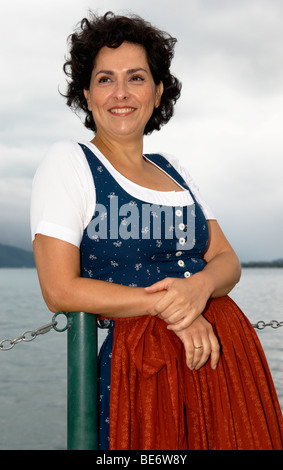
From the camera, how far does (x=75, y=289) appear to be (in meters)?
1.40

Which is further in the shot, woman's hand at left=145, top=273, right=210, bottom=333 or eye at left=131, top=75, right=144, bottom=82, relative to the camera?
eye at left=131, top=75, right=144, bottom=82

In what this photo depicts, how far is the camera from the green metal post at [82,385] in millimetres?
1424

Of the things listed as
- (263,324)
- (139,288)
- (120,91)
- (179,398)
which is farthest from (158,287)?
(263,324)

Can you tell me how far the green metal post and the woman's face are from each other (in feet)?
2.26

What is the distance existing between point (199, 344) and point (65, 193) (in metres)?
0.56

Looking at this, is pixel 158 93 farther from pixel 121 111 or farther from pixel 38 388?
pixel 38 388

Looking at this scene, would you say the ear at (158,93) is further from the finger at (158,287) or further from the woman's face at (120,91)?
the finger at (158,287)

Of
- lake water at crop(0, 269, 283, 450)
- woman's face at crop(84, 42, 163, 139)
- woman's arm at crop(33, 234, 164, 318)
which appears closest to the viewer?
woman's arm at crop(33, 234, 164, 318)

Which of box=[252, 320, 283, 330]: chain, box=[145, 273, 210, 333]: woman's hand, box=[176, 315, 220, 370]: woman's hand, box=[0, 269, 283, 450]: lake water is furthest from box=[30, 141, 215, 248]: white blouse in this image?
box=[0, 269, 283, 450]: lake water

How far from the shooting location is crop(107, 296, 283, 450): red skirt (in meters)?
1.42

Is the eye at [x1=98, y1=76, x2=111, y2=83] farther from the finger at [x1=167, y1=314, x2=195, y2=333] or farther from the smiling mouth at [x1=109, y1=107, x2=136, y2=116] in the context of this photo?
the finger at [x1=167, y1=314, x2=195, y2=333]

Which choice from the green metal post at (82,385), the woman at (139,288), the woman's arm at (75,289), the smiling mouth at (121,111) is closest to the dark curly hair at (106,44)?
the woman at (139,288)

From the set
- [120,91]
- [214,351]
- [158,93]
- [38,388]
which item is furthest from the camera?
[38,388]

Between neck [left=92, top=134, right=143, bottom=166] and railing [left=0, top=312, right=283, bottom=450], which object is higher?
neck [left=92, top=134, right=143, bottom=166]
